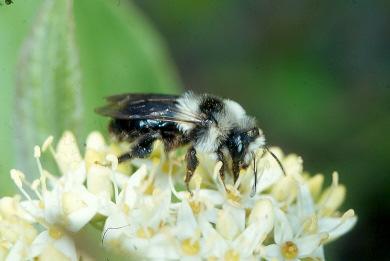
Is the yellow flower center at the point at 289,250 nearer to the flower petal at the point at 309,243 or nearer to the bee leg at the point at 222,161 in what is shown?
the flower petal at the point at 309,243

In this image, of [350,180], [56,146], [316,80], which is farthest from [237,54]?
[56,146]

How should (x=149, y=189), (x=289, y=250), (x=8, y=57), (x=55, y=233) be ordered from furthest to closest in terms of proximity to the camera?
(x=8, y=57) → (x=149, y=189) → (x=289, y=250) → (x=55, y=233)

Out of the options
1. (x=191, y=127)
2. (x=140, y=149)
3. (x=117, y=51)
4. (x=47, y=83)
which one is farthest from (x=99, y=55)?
(x=191, y=127)

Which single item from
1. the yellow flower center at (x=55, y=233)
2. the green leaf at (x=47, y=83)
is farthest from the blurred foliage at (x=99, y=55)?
the yellow flower center at (x=55, y=233)

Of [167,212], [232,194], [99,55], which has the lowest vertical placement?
[167,212]

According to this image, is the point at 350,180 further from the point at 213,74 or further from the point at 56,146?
the point at 56,146

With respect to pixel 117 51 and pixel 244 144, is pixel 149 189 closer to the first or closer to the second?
pixel 244 144

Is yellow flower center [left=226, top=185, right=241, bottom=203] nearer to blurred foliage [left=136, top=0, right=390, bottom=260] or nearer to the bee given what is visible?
the bee
